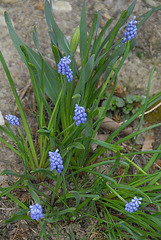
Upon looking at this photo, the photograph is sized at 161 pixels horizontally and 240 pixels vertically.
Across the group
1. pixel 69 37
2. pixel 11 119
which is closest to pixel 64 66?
pixel 11 119

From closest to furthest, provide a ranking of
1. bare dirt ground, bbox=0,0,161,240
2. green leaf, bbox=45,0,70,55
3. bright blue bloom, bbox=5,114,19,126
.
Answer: bright blue bloom, bbox=5,114,19,126
green leaf, bbox=45,0,70,55
bare dirt ground, bbox=0,0,161,240

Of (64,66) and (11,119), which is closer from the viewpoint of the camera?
(64,66)

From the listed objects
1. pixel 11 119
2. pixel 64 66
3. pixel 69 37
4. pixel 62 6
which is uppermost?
pixel 62 6

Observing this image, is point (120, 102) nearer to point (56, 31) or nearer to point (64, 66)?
point (56, 31)

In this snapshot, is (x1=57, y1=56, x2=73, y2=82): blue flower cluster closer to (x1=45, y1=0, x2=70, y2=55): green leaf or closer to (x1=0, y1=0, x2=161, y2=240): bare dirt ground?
(x1=45, y1=0, x2=70, y2=55): green leaf

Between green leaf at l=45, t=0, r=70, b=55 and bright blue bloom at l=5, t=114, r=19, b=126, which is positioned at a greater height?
green leaf at l=45, t=0, r=70, b=55

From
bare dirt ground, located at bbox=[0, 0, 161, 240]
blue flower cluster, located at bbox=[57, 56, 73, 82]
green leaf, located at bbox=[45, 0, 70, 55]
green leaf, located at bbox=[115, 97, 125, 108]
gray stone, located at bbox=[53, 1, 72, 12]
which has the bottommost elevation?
blue flower cluster, located at bbox=[57, 56, 73, 82]

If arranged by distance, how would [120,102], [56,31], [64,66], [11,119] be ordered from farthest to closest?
[120,102], [56,31], [11,119], [64,66]

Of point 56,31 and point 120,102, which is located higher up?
point 56,31

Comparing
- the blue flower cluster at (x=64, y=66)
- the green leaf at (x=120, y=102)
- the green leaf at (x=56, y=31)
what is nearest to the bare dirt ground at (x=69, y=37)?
the green leaf at (x=120, y=102)

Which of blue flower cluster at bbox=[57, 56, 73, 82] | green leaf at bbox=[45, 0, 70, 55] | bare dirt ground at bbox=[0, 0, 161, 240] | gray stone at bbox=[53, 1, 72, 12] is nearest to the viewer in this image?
blue flower cluster at bbox=[57, 56, 73, 82]

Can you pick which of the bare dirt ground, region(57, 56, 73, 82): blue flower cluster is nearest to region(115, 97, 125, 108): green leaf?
the bare dirt ground
